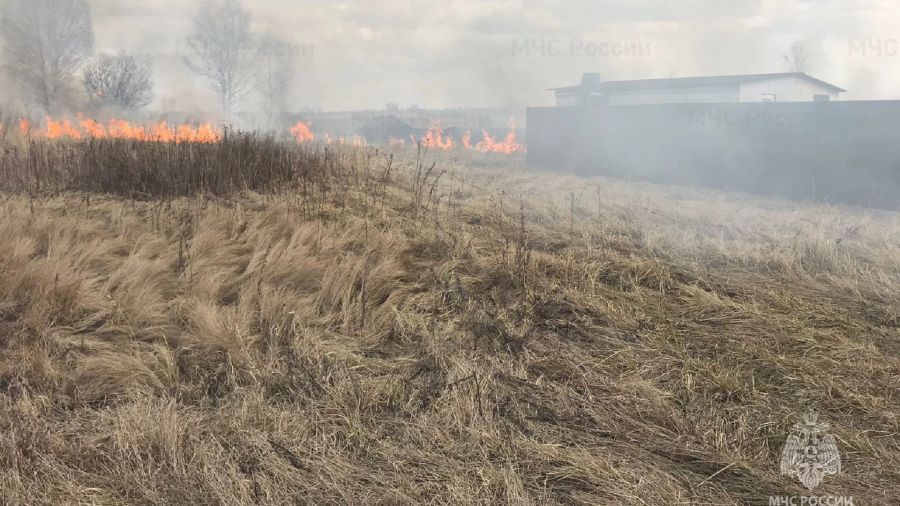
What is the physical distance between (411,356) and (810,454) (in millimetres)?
1995

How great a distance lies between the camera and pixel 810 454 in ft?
8.60

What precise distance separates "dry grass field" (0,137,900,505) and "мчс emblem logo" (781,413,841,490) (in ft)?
0.15

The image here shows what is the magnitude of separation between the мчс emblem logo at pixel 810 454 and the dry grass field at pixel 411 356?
0.04 meters

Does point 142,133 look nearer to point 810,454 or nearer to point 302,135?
point 302,135

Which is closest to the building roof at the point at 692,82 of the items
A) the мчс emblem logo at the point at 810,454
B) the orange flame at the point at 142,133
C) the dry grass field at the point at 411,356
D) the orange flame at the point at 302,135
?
the orange flame at the point at 302,135

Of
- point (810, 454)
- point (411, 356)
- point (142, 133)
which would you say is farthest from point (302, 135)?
point (810, 454)

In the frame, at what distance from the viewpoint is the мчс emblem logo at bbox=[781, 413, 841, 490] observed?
2.47 metres

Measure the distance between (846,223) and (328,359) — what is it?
7.49 metres

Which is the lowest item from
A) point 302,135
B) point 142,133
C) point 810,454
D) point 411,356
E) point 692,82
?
point 810,454

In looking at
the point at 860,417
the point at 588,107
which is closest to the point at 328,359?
the point at 860,417

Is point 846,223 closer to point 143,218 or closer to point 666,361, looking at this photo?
point 666,361

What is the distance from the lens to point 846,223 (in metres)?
7.88

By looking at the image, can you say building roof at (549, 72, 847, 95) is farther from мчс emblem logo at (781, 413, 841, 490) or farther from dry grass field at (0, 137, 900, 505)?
мчс emblem logo at (781, 413, 841, 490)

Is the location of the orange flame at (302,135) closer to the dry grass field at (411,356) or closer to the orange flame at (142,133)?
the orange flame at (142,133)
